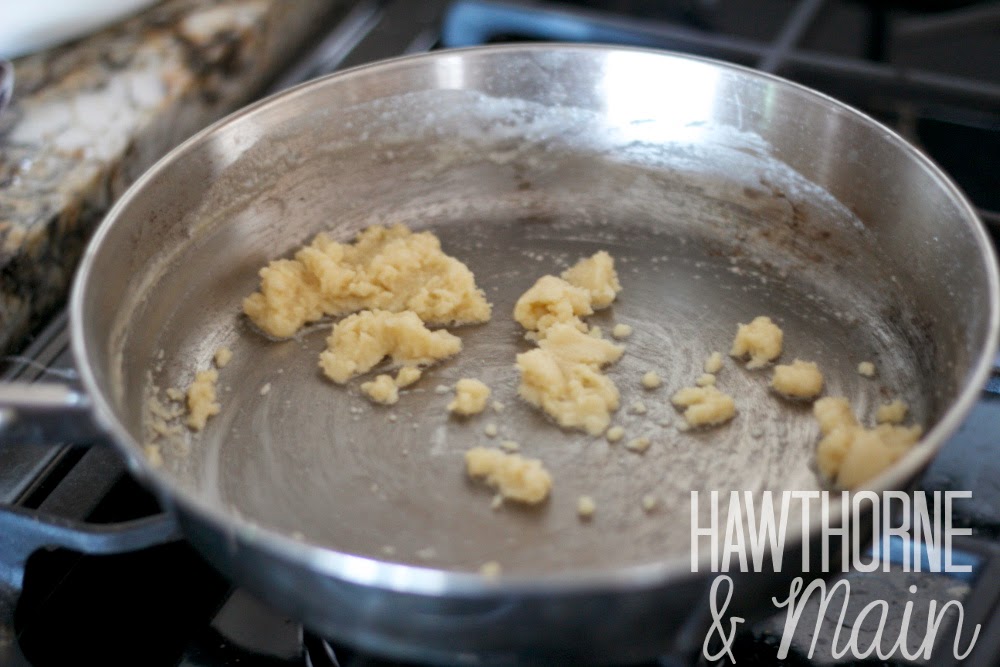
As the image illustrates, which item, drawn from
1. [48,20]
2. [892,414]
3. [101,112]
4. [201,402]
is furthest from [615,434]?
[48,20]

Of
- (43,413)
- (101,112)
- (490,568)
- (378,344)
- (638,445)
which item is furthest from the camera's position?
(101,112)

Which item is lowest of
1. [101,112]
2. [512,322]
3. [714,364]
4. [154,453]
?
[154,453]

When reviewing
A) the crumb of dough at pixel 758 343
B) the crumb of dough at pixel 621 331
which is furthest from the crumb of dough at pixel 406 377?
the crumb of dough at pixel 758 343

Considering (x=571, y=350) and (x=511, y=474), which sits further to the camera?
(x=571, y=350)

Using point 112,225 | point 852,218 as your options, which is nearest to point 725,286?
point 852,218

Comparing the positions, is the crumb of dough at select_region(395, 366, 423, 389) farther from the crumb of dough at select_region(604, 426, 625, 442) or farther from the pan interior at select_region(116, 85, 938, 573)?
the crumb of dough at select_region(604, 426, 625, 442)

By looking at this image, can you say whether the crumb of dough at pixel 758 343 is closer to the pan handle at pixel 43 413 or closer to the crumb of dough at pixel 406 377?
the crumb of dough at pixel 406 377

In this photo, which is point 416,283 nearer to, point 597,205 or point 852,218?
point 597,205

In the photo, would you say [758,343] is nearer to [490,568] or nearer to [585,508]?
[585,508]
